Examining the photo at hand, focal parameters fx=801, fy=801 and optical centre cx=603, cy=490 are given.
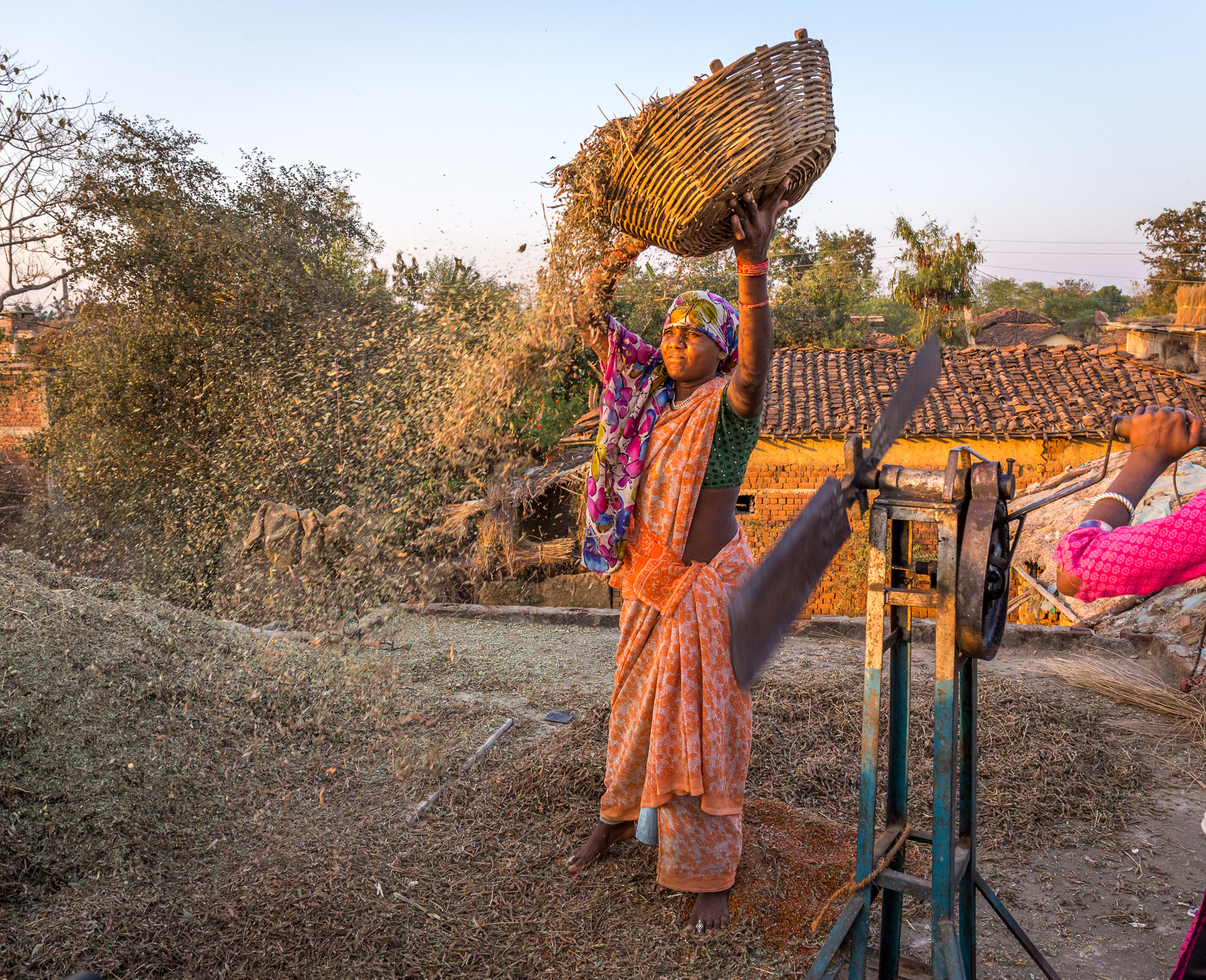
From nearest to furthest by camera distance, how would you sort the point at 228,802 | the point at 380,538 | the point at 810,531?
the point at 810,531, the point at 228,802, the point at 380,538

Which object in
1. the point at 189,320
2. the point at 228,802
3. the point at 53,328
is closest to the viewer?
the point at 228,802

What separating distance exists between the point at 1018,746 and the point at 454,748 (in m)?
2.64

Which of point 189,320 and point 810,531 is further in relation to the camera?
point 189,320

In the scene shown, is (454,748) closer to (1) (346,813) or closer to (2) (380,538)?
(1) (346,813)

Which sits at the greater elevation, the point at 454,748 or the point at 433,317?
the point at 433,317

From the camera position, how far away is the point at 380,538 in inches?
306

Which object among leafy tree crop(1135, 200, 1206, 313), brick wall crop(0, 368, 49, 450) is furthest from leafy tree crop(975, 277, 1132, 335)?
brick wall crop(0, 368, 49, 450)

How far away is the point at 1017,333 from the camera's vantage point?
3098cm

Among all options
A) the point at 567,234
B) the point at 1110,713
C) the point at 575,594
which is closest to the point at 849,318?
the point at 575,594

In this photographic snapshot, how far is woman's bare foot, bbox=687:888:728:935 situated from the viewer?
8.00 ft

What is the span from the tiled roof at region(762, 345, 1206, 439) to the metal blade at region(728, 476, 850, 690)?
10.5 metres

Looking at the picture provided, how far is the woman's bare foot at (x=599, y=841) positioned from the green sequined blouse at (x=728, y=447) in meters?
1.24

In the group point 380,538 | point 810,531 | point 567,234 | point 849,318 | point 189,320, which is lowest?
point 380,538

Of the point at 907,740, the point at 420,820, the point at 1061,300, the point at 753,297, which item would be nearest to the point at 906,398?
the point at 753,297
